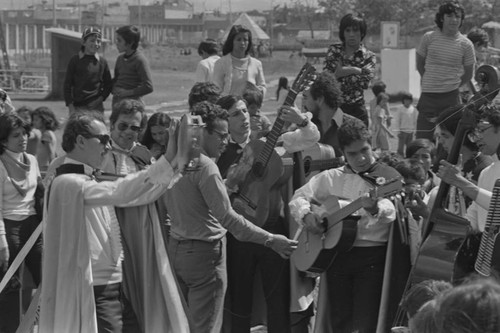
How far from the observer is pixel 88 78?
38.5 feet

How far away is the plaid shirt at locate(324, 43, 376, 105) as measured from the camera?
9.51 meters

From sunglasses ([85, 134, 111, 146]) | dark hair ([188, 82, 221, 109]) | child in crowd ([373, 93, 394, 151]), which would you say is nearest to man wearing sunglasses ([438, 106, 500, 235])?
sunglasses ([85, 134, 111, 146])

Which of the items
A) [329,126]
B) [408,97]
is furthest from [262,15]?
[329,126]

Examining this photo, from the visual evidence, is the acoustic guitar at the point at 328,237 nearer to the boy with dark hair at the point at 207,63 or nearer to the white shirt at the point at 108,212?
the white shirt at the point at 108,212

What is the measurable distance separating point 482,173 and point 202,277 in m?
1.94

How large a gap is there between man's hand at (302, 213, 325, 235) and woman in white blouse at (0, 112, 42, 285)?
2173 millimetres

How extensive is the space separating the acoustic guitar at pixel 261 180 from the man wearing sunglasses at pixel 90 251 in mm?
1453

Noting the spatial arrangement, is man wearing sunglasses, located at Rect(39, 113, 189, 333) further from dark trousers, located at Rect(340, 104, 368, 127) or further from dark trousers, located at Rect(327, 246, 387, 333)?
dark trousers, located at Rect(340, 104, 368, 127)

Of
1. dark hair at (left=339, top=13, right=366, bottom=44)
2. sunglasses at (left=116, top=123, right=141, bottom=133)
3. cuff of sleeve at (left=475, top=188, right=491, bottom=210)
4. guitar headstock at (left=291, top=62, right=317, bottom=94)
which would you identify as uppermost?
dark hair at (left=339, top=13, right=366, bottom=44)

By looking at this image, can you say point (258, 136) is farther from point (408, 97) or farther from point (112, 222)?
point (408, 97)

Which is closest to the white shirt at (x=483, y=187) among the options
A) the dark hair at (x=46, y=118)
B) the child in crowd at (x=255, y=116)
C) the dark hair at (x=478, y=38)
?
the child in crowd at (x=255, y=116)

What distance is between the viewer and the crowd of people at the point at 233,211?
6.19 meters

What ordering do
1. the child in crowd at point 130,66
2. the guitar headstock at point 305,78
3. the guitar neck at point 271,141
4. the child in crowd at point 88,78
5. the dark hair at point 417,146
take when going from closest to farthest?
1. the guitar neck at point 271,141
2. the guitar headstock at point 305,78
3. the dark hair at point 417,146
4. the child in crowd at point 130,66
5. the child in crowd at point 88,78

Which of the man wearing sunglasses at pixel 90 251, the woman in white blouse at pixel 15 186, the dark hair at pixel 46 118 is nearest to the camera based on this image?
the man wearing sunglasses at pixel 90 251
